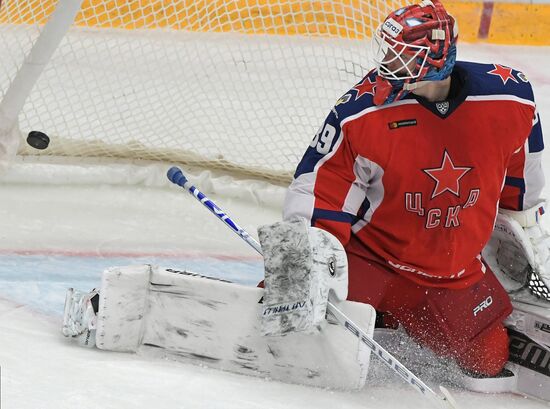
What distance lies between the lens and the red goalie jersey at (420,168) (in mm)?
2473

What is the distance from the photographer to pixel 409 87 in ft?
7.97

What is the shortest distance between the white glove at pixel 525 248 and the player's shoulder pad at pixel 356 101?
51 centimetres

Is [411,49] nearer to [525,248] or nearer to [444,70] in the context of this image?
[444,70]

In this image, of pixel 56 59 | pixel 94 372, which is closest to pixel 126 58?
pixel 56 59

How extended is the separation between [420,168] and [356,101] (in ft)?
0.64

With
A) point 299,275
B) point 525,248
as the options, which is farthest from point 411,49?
point 525,248

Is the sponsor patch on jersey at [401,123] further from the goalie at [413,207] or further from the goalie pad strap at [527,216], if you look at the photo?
the goalie pad strap at [527,216]

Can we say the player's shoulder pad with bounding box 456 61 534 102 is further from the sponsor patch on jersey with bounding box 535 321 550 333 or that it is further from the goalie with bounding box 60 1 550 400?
the sponsor patch on jersey with bounding box 535 321 550 333

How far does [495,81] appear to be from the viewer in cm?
256

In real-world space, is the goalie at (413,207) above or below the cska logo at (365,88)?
below

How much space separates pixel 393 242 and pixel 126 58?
5.82ft

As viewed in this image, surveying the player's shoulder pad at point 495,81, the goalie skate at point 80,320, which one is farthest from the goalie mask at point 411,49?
the goalie skate at point 80,320

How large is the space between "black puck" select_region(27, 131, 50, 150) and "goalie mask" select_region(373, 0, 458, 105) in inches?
55.1

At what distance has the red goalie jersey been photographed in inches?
97.3
